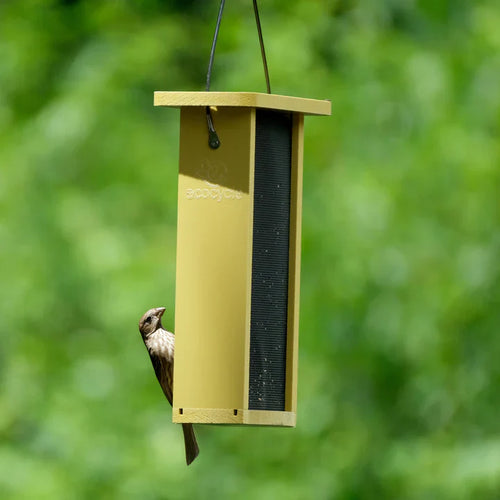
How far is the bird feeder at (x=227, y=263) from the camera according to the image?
186 inches

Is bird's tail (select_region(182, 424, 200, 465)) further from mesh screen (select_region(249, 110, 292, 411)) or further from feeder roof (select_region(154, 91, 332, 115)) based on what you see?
feeder roof (select_region(154, 91, 332, 115))

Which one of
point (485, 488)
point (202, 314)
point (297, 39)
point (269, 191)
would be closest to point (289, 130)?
point (269, 191)

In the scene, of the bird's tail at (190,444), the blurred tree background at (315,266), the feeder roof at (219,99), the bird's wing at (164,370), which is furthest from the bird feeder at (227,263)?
the blurred tree background at (315,266)

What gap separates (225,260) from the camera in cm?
475

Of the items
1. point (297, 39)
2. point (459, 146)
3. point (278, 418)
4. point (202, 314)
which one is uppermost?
point (297, 39)

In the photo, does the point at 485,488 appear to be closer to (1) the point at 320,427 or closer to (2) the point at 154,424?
(1) the point at 320,427

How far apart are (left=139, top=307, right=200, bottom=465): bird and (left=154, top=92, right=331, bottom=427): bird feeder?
164 mm

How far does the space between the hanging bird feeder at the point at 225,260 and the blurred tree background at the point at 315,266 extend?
3868 millimetres

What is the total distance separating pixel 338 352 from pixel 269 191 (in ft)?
13.8

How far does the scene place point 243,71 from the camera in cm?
926

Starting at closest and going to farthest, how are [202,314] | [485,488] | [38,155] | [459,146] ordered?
[202,314]
[485,488]
[459,146]
[38,155]

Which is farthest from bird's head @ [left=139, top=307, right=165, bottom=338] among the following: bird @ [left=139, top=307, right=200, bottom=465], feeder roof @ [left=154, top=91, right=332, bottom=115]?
feeder roof @ [left=154, top=91, right=332, bottom=115]

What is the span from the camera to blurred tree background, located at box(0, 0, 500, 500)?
8.93 m

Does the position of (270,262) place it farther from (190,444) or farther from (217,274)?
(190,444)
